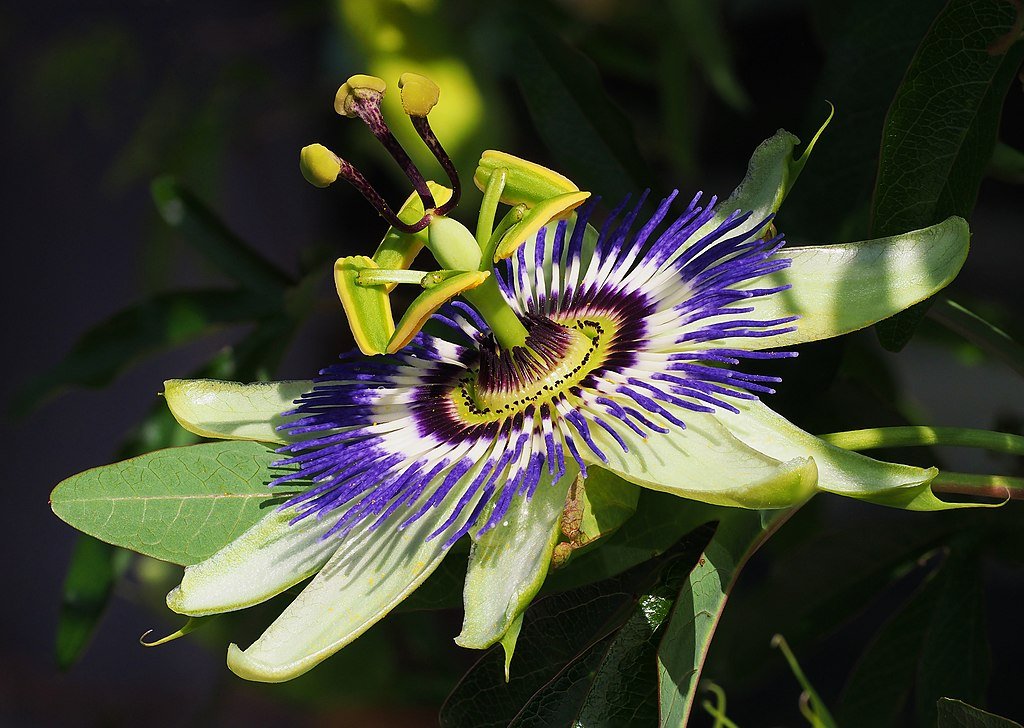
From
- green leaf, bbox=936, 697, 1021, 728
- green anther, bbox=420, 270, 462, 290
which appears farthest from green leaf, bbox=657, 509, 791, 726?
green anther, bbox=420, 270, 462, 290

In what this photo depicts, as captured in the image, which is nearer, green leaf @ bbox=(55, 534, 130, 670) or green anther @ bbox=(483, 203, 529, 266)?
green anther @ bbox=(483, 203, 529, 266)

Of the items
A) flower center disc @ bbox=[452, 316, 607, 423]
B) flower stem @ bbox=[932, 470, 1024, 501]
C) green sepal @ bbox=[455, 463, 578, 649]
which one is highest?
flower center disc @ bbox=[452, 316, 607, 423]

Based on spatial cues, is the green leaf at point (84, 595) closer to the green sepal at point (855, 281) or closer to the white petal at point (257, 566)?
the white petal at point (257, 566)

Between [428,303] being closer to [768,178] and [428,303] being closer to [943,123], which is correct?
[768,178]

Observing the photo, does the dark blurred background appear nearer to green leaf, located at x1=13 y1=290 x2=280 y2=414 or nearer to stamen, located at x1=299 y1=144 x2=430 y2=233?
green leaf, located at x1=13 y1=290 x2=280 y2=414

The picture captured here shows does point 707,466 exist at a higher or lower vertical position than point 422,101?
lower

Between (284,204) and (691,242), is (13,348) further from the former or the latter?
(691,242)

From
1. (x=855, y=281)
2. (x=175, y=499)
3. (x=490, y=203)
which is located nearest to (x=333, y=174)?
(x=490, y=203)

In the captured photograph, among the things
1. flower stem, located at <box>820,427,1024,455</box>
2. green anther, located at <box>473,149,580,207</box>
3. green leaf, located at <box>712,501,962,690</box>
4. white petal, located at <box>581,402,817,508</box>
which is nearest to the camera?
white petal, located at <box>581,402,817,508</box>

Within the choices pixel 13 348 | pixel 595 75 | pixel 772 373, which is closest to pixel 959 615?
pixel 772 373
